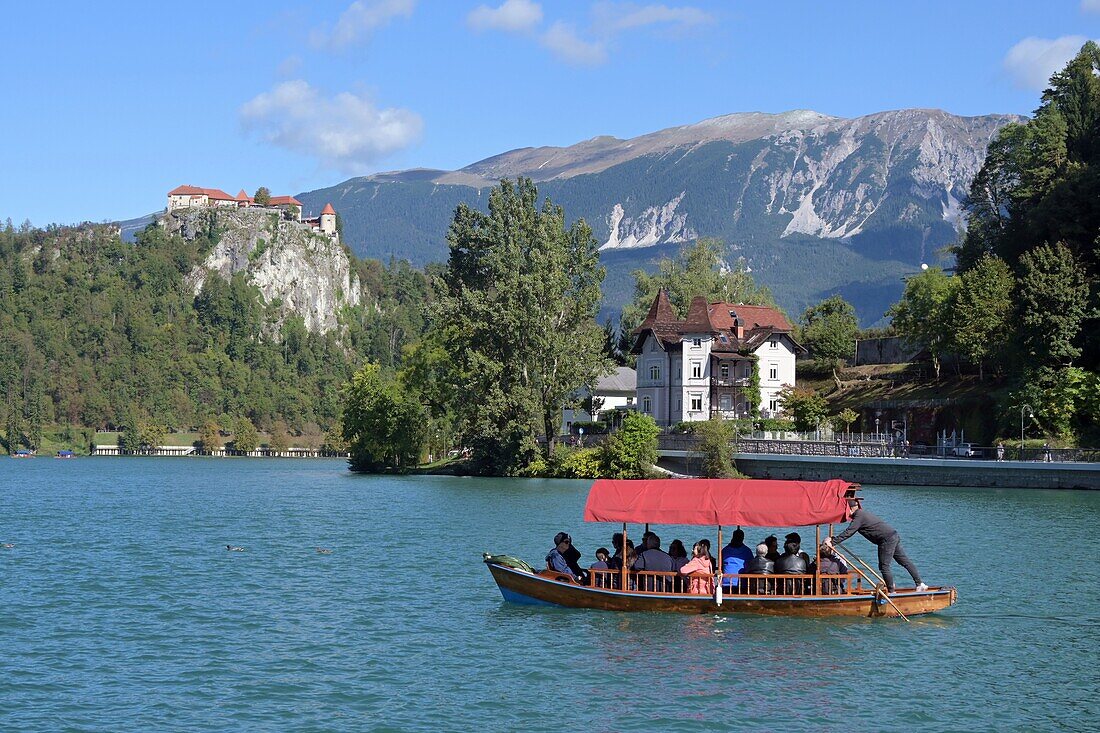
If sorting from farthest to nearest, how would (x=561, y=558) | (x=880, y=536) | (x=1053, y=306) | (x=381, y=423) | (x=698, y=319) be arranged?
(x=381, y=423), (x=698, y=319), (x=1053, y=306), (x=561, y=558), (x=880, y=536)

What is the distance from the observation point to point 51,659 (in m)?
26.7

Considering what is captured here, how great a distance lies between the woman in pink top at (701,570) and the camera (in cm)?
3117

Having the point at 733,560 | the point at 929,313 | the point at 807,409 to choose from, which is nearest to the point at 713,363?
the point at 807,409

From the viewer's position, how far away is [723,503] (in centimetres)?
3162

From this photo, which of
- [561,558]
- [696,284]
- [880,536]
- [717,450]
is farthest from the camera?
[696,284]

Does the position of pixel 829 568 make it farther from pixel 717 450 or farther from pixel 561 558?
pixel 717 450

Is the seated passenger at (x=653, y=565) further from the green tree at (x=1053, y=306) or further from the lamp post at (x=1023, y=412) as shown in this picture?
the green tree at (x=1053, y=306)

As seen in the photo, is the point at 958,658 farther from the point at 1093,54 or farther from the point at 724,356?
the point at 1093,54

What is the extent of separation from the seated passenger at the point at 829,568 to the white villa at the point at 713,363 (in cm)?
7400

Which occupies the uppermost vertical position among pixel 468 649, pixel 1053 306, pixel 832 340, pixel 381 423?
pixel 832 340

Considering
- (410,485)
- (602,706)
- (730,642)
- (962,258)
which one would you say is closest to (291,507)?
(410,485)

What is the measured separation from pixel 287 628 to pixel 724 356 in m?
79.0

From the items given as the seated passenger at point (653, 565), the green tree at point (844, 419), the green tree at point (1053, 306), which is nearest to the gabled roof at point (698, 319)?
the green tree at point (844, 419)

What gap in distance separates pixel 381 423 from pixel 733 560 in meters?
80.1
